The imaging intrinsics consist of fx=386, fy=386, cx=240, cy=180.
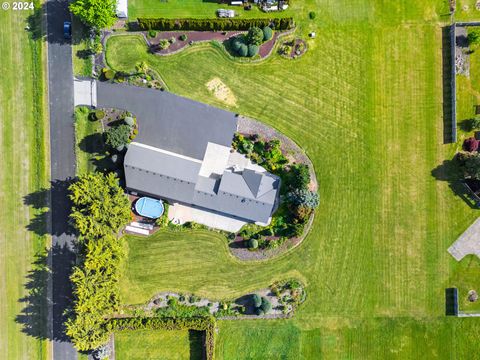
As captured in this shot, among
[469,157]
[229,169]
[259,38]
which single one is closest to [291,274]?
[229,169]

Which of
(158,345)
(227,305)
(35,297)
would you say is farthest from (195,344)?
(35,297)

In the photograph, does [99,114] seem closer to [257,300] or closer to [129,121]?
[129,121]

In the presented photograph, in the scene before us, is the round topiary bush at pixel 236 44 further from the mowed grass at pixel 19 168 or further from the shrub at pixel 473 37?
the shrub at pixel 473 37

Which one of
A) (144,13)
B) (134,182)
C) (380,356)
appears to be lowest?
(380,356)

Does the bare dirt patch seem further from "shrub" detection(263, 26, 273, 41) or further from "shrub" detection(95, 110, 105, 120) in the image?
"shrub" detection(95, 110, 105, 120)

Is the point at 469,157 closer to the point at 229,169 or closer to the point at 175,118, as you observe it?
the point at 229,169

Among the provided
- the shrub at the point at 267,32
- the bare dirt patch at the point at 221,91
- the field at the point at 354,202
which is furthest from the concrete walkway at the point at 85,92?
the shrub at the point at 267,32
